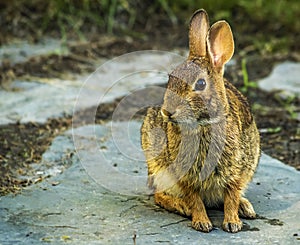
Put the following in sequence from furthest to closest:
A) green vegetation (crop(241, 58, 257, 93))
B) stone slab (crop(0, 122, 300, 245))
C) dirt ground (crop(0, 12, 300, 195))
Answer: green vegetation (crop(241, 58, 257, 93)) → dirt ground (crop(0, 12, 300, 195)) → stone slab (crop(0, 122, 300, 245))

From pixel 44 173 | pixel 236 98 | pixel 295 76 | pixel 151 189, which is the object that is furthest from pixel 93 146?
pixel 295 76

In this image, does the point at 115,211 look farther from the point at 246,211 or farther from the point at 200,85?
the point at 200,85

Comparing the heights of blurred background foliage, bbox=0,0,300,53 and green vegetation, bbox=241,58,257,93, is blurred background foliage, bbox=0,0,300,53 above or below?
above

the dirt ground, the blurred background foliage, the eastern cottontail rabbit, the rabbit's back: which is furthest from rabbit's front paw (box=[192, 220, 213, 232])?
the blurred background foliage

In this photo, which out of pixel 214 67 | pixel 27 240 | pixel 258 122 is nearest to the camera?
pixel 27 240

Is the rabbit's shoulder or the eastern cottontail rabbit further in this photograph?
the rabbit's shoulder

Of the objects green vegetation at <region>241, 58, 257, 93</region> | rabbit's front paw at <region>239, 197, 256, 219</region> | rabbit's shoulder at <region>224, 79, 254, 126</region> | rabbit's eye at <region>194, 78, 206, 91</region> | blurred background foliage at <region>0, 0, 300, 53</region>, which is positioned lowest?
rabbit's front paw at <region>239, 197, 256, 219</region>

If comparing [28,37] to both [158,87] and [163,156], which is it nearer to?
[158,87]

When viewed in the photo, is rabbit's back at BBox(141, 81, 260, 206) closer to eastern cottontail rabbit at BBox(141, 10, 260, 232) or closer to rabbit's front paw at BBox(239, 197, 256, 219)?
eastern cottontail rabbit at BBox(141, 10, 260, 232)
